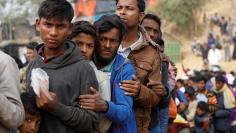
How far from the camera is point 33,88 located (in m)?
2.75

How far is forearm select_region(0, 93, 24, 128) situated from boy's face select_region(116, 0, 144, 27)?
1332mm

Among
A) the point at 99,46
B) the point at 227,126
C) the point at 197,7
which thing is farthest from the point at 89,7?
the point at 99,46

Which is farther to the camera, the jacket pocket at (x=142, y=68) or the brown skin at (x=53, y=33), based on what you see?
the jacket pocket at (x=142, y=68)

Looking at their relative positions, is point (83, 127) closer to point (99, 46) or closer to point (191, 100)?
point (99, 46)

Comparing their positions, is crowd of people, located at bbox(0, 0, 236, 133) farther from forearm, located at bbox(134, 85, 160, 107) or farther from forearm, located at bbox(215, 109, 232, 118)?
forearm, located at bbox(215, 109, 232, 118)

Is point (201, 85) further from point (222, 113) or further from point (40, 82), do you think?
point (40, 82)

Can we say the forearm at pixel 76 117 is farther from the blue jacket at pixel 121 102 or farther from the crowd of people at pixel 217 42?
the crowd of people at pixel 217 42

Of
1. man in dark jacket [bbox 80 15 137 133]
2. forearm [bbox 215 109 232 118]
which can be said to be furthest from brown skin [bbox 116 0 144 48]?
forearm [bbox 215 109 232 118]

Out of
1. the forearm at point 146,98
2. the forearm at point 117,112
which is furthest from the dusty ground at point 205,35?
the forearm at point 117,112

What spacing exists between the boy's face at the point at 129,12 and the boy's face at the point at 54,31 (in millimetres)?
929

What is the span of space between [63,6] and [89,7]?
34504 millimetres

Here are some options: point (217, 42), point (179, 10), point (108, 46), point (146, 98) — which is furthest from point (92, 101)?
point (179, 10)

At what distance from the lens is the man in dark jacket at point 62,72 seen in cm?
273

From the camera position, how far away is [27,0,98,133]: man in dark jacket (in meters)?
2.73
